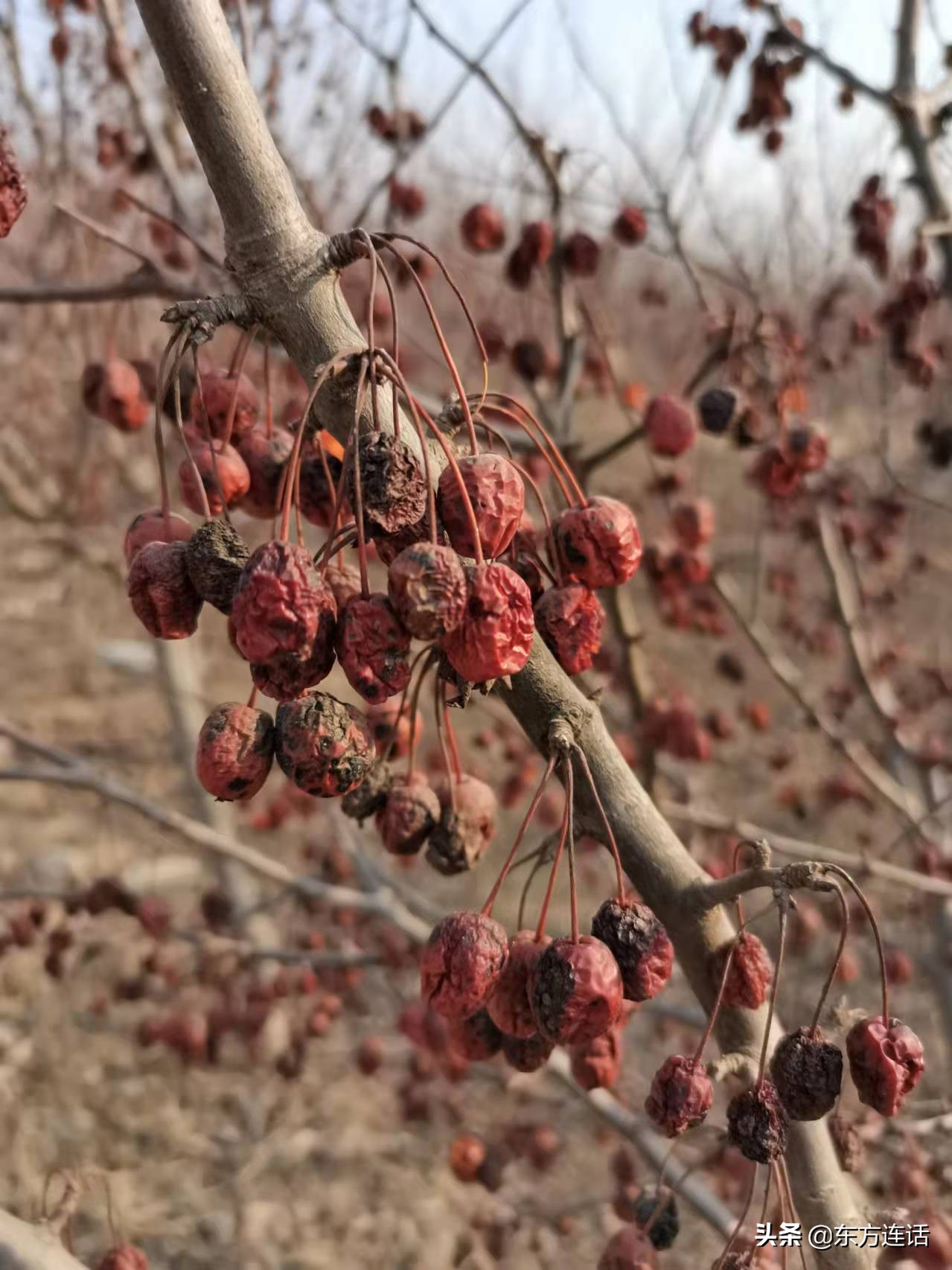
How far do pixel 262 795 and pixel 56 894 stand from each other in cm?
498

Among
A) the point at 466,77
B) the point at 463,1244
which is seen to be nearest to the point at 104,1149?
the point at 463,1244

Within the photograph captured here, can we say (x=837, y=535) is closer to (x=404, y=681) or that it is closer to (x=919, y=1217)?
(x=919, y=1217)

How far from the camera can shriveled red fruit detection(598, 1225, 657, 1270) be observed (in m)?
1.89

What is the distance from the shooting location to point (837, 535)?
5.23m

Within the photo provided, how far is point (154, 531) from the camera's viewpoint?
1546 mm

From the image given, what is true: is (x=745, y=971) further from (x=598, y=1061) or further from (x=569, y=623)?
(x=569, y=623)

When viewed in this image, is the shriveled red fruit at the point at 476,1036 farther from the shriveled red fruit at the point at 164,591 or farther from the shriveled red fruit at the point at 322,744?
the shriveled red fruit at the point at 164,591

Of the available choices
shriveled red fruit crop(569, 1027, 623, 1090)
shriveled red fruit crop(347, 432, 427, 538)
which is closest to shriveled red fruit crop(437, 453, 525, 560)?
shriveled red fruit crop(347, 432, 427, 538)

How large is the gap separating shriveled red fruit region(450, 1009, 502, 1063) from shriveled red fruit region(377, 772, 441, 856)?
294mm

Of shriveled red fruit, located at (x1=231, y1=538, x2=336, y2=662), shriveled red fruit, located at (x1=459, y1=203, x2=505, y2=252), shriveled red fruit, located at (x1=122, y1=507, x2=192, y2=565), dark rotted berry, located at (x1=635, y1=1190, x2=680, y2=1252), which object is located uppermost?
shriveled red fruit, located at (x1=459, y1=203, x2=505, y2=252)

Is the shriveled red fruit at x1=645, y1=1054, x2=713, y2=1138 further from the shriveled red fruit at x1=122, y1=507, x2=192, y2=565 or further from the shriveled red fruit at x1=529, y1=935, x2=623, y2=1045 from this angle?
the shriveled red fruit at x1=122, y1=507, x2=192, y2=565

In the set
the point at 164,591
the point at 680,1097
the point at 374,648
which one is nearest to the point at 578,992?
the point at 680,1097

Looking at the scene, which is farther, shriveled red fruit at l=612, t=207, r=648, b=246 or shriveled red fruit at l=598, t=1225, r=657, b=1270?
shriveled red fruit at l=612, t=207, r=648, b=246

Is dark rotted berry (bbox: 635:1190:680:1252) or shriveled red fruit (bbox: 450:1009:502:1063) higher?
shriveled red fruit (bbox: 450:1009:502:1063)
